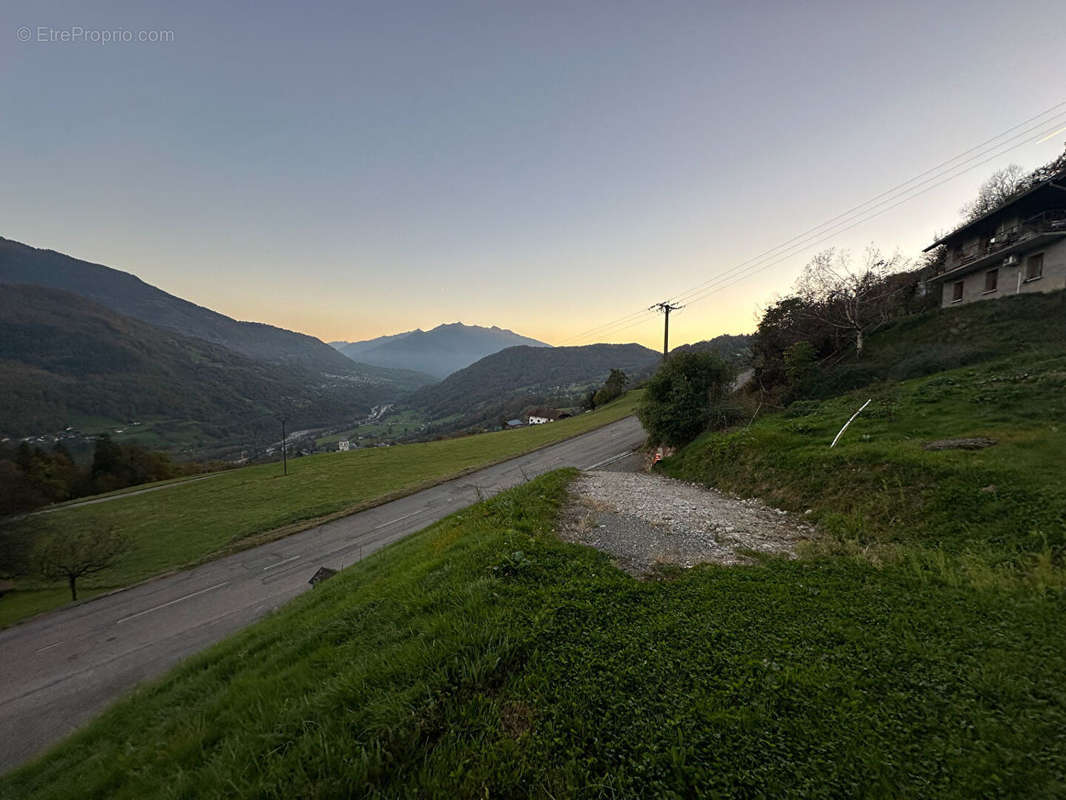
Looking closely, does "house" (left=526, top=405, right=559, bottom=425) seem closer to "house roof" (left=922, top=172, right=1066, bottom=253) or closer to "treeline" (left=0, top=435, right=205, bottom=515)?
"treeline" (left=0, top=435, right=205, bottom=515)

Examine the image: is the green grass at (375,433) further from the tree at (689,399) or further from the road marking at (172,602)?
the tree at (689,399)

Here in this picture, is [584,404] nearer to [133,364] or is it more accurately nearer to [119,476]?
[119,476]

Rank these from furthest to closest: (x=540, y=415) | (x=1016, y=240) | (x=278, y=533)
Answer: (x=540, y=415) → (x=278, y=533) → (x=1016, y=240)

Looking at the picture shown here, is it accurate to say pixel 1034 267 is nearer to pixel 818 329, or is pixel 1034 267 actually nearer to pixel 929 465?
pixel 818 329

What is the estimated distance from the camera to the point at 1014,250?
869 inches

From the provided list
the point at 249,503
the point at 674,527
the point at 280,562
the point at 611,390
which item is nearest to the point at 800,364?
the point at 674,527

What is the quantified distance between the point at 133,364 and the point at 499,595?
27100 centimetres

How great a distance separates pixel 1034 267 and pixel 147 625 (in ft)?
159

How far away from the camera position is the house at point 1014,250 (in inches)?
818

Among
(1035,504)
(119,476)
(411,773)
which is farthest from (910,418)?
(119,476)

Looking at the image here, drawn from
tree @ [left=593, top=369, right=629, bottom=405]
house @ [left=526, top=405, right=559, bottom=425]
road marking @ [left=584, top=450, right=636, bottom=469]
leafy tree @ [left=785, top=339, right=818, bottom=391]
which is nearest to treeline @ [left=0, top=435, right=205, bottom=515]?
road marking @ [left=584, top=450, right=636, bottom=469]

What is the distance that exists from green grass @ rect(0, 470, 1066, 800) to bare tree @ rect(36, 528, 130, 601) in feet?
69.2

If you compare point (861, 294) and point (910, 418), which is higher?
point (861, 294)

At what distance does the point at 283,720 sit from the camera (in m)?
3.92
